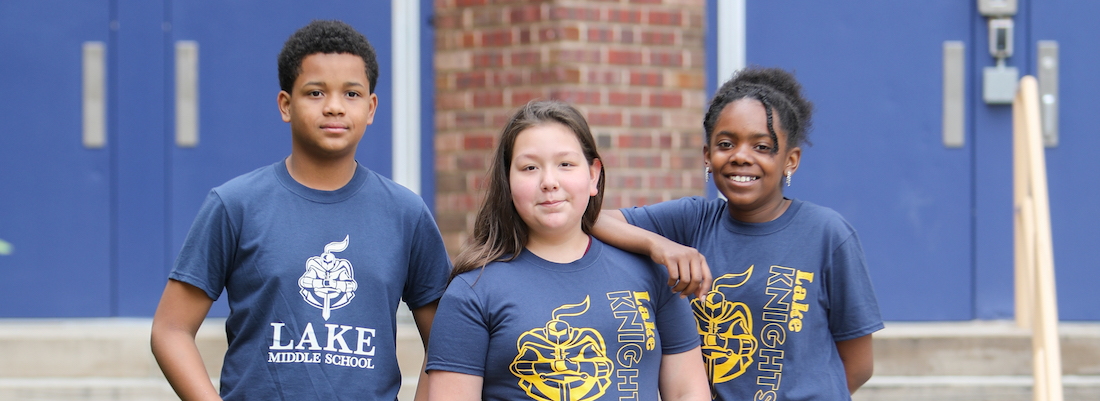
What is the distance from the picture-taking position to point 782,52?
463 centimetres

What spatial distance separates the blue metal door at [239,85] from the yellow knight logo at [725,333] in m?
2.75

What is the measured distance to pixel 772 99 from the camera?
2297mm

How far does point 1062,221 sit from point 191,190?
441 centimetres

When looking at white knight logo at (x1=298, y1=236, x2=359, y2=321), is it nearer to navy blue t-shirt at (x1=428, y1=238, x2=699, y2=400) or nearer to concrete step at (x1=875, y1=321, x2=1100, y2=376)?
navy blue t-shirt at (x1=428, y1=238, x2=699, y2=400)

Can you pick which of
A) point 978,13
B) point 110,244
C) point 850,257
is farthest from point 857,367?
Result: point 110,244

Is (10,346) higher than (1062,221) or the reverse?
the reverse

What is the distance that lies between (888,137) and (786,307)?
2.80m

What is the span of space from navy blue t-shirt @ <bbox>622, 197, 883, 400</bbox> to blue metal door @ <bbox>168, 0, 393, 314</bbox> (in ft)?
9.07

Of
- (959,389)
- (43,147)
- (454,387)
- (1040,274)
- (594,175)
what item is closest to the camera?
(454,387)

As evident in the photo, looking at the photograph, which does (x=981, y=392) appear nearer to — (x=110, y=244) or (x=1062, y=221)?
(x=1062, y=221)

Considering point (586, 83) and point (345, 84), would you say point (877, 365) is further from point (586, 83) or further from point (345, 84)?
point (345, 84)

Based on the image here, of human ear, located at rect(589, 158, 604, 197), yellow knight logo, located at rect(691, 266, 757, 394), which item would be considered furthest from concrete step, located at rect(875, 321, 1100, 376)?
human ear, located at rect(589, 158, 604, 197)

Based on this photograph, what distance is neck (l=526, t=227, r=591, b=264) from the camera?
2.03 m

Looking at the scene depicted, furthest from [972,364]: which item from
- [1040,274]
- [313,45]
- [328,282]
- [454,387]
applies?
[313,45]
